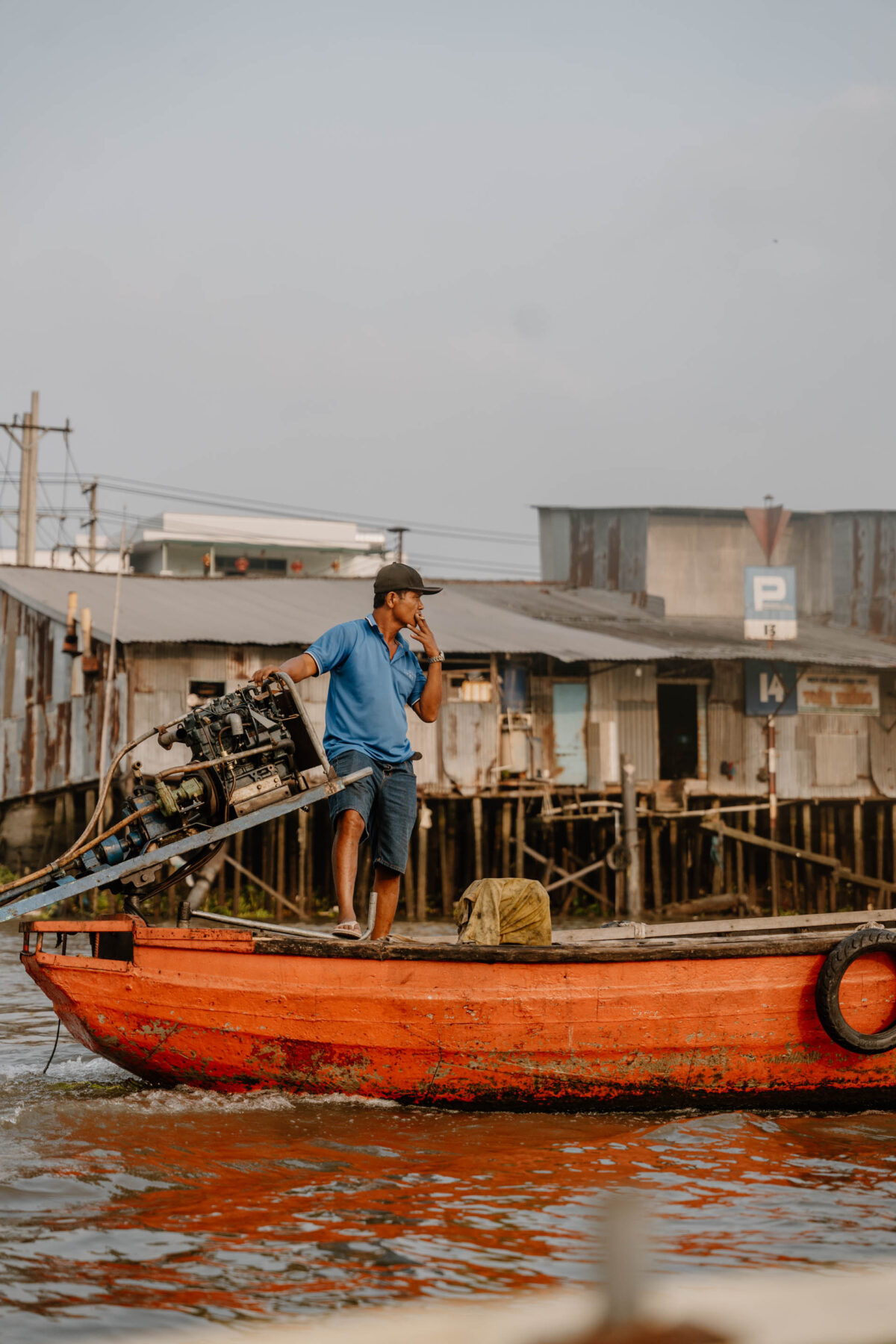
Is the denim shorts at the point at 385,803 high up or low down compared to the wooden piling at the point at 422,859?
up

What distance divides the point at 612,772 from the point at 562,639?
2721mm

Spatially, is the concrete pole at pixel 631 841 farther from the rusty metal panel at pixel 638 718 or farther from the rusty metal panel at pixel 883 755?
the rusty metal panel at pixel 883 755

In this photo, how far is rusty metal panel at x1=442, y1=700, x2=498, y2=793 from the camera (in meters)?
22.7

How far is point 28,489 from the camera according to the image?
30344 mm

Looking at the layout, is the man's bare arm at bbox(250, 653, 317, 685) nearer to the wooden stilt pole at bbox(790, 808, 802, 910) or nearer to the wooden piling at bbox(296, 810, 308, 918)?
the wooden piling at bbox(296, 810, 308, 918)

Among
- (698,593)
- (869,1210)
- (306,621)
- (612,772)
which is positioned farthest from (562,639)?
(869,1210)

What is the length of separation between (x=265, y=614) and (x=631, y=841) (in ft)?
24.7

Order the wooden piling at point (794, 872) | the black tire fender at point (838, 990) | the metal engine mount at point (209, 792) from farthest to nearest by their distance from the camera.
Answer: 1. the wooden piling at point (794, 872)
2. the black tire fender at point (838, 990)
3. the metal engine mount at point (209, 792)

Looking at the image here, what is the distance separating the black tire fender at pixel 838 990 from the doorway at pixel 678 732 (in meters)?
19.2

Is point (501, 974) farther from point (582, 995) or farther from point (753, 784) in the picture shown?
point (753, 784)

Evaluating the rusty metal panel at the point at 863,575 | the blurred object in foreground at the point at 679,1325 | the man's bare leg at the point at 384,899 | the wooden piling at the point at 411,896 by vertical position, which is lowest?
the wooden piling at the point at 411,896

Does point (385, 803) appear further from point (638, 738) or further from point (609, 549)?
point (609, 549)

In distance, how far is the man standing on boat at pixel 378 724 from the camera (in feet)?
21.5

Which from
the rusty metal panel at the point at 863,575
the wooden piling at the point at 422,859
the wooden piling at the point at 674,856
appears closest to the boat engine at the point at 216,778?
the wooden piling at the point at 422,859
